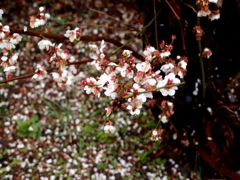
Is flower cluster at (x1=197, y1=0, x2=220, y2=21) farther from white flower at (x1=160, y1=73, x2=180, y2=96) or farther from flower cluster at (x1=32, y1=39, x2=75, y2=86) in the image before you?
flower cluster at (x1=32, y1=39, x2=75, y2=86)

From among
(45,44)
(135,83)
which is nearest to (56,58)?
(45,44)

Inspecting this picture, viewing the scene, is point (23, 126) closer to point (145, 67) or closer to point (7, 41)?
point (7, 41)

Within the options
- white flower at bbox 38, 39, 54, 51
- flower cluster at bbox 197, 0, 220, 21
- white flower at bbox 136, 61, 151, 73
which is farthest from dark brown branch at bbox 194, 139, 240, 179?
white flower at bbox 38, 39, 54, 51

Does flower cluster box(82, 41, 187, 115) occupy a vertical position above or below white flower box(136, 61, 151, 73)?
below

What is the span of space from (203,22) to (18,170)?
1362 millimetres

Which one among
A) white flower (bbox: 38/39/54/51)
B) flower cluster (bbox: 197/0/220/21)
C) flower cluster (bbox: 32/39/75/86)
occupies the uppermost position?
flower cluster (bbox: 197/0/220/21)

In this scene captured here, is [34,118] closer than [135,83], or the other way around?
[135,83]

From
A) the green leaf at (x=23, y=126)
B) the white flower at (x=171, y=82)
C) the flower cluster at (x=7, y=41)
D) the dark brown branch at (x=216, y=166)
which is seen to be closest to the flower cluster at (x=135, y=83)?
the white flower at (x=171, y=82)

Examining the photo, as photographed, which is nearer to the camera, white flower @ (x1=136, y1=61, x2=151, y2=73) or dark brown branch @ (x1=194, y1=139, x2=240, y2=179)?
white flower @ (x1=136, y1=61, x2=151, y2=73)

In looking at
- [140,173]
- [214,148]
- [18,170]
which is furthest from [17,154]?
[214,148]

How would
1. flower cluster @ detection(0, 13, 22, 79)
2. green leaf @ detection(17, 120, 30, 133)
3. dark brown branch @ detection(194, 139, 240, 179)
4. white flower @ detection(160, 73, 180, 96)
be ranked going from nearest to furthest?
white flower @ detection(160, 73, 180, 96) < flower cluster @ detection(0, 13, 22, 79) < dark brown branch @ detection(194, 139, 240, 179) < green leaf @ detection(17, 120, 30, 133)

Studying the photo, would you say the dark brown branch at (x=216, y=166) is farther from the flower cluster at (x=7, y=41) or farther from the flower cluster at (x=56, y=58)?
the flower cluster at (x=7, y=41)

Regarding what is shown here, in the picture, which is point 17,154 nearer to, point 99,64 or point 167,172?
point 167,172

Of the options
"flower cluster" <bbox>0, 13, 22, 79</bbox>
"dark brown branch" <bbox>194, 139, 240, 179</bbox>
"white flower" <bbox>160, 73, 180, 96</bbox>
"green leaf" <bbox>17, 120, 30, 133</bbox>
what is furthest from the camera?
"green leaf" <bbox>17, 120, 30, 133</bbox>
